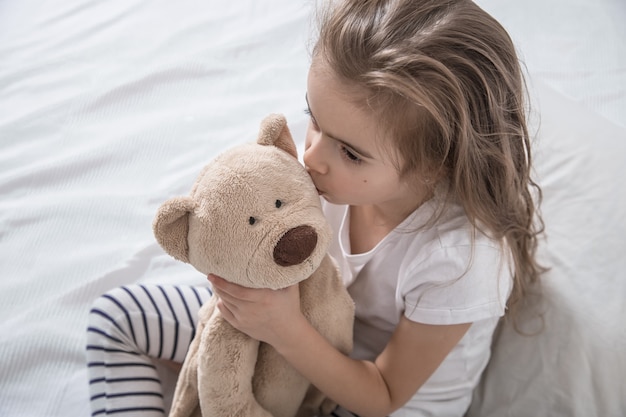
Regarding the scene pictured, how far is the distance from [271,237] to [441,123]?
211 mm

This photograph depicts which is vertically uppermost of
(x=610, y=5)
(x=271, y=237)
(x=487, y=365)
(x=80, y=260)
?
(x=271, y=237)

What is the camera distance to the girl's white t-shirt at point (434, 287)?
0.71 meters

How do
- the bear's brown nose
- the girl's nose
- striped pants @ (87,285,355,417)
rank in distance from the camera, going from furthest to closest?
striped pants @ (87,285,355,417), the girl's nose, the bear's brown nose

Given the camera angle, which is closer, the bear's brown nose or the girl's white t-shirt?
the bear's brown nose

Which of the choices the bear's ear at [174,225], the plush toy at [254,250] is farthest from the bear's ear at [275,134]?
the bear's ear at [174,225]

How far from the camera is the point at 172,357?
876 mm

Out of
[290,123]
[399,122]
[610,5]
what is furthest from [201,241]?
[610,5]

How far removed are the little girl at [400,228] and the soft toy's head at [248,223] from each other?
0.20ft

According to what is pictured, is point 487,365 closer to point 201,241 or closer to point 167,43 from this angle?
point 201,241

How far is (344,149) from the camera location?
2.18 ft

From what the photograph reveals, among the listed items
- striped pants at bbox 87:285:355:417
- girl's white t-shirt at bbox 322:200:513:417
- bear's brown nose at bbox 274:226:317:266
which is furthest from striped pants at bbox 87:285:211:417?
bear's brown nose at bbox 274:226:317:266

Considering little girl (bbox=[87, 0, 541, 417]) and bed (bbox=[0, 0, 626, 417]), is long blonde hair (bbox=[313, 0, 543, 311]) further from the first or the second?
bed (bbox=[0, 0, 626, 417])

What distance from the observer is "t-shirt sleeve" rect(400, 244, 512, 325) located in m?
0.71

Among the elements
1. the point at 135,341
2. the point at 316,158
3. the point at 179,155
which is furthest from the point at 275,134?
the point at 179,155
